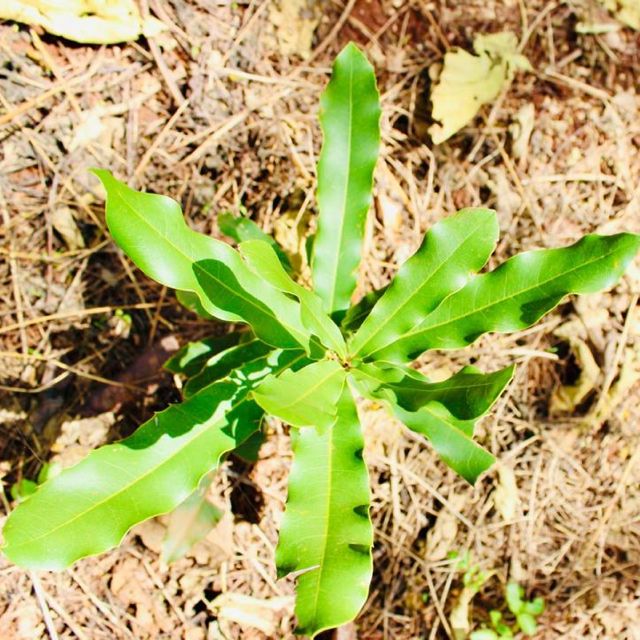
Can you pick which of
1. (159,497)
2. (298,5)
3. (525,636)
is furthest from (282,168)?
(525,636)

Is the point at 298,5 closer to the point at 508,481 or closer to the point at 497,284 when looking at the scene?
the point at 497,284

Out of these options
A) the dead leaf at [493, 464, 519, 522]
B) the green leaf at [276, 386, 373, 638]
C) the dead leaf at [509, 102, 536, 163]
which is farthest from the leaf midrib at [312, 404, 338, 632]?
the dead leaf at [509, 102, 536, 163]

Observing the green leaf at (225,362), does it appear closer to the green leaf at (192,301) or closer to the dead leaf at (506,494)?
the green leaf at (192,301)

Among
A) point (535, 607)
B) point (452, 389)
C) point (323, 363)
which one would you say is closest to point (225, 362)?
point (323, 363)

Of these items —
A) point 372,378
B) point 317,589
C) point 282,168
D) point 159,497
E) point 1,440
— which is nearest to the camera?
point 317,589

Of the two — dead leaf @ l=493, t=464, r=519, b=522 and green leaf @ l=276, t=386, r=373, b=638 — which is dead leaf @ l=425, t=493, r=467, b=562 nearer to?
dead leaf @ l=493, t=464, r=519, b=522

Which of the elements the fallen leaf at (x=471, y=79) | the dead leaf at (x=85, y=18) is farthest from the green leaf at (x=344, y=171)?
the dead leaf at (x=85, y=18)

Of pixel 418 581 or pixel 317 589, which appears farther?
pixel 418 581

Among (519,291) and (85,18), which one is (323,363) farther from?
(85,18)
